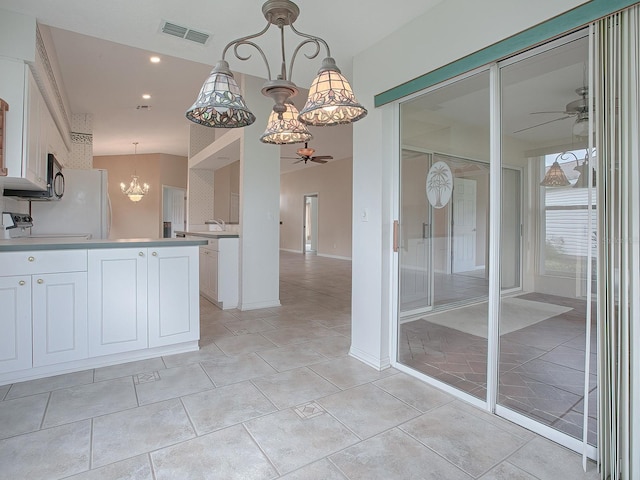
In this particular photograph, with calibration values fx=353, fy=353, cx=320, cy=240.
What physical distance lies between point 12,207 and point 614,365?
514cm

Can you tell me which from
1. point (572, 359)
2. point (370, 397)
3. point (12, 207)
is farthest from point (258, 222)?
point (572, 359)

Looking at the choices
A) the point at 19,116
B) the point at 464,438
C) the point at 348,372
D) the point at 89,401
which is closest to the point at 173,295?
the point at 89,401

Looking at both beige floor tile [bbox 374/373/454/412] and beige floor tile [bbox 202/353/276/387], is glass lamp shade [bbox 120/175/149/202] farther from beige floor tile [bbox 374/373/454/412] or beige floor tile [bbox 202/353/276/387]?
beige floor tile [bbox 374/373/454/412]

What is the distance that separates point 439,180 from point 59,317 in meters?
3.19

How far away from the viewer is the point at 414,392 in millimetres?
2395

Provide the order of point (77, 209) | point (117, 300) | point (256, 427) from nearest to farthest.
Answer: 1. point (256, 427)
2. point (117, 300)
3. point (77, 209)

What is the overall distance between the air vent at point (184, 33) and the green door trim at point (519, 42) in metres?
1.46

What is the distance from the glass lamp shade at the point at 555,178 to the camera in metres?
2.06

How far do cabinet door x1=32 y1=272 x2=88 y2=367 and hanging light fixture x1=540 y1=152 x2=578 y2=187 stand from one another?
10.8 ft

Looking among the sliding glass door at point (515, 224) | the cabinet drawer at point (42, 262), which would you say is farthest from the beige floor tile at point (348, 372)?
the cabinet drawer at point (42, 262)

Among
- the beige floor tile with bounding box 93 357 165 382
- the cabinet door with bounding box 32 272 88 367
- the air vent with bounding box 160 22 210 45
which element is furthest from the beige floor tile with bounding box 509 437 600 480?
the air vent with bounding box 160 22 210 45

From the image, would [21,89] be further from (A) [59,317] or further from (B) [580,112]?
(B) [580,112]

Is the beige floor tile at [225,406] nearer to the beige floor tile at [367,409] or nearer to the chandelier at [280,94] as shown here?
the beige floor tile at [367,409]

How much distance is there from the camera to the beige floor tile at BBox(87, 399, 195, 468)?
1.72 m
